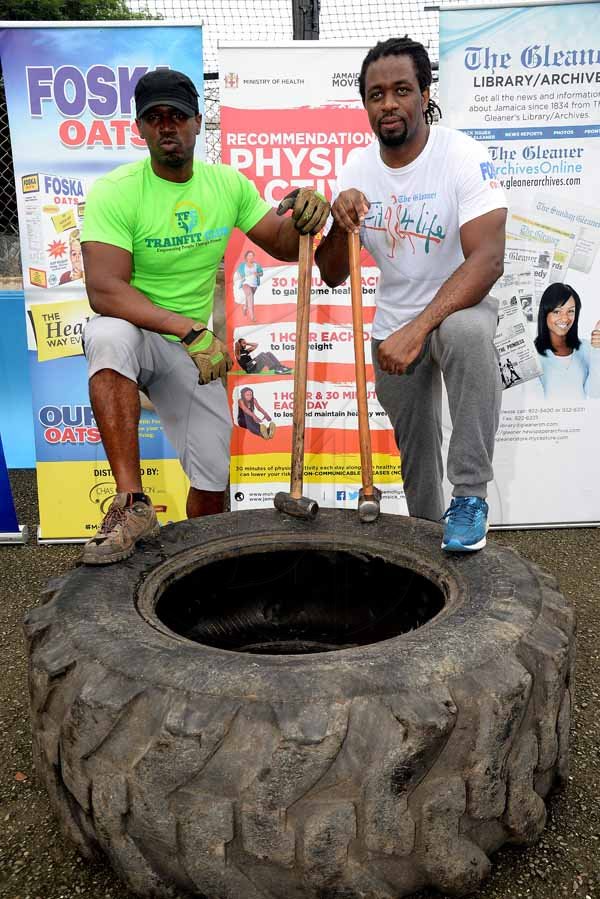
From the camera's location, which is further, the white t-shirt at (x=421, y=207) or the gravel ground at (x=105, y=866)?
the white t-shirt at (x=421, y=207)

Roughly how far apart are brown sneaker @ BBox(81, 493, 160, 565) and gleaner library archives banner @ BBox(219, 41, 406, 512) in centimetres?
177

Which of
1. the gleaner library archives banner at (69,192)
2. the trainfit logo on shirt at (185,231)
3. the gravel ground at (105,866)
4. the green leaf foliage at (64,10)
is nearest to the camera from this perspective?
the gravel ground at (105,866)

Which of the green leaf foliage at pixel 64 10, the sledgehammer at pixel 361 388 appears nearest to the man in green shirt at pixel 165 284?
the sledgehammer at pixel 361 388

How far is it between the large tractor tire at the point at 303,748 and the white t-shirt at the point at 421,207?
4.49ft

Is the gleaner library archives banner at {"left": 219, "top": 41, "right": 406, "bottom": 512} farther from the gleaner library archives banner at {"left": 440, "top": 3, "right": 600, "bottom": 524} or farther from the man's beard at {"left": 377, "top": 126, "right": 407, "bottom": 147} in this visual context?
the man's beard at {"left": 377, "top": 126, "right": 407, "bottom": 147}

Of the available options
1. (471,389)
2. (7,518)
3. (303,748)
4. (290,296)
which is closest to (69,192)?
(290,296)

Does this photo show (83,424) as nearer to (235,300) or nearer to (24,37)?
(235,300)

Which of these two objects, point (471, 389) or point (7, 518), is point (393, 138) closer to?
point (471, 389)

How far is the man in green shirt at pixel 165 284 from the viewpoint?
274 centimetres

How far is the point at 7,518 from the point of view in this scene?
4273 millimetres

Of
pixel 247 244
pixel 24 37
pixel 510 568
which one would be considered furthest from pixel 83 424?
pixel 510 568

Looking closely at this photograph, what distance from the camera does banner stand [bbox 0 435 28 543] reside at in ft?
13.9

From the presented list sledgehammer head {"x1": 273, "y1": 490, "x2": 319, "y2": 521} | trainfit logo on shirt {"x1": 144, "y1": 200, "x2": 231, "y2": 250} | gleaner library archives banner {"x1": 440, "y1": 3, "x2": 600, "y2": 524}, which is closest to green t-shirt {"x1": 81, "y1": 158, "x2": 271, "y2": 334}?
trainfit logo on shirt {"x1": 144, "y1": 200, "x2": 231, "y2": 250}

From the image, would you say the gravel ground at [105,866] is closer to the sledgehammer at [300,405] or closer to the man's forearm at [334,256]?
the sledgehammer at [300,405]
